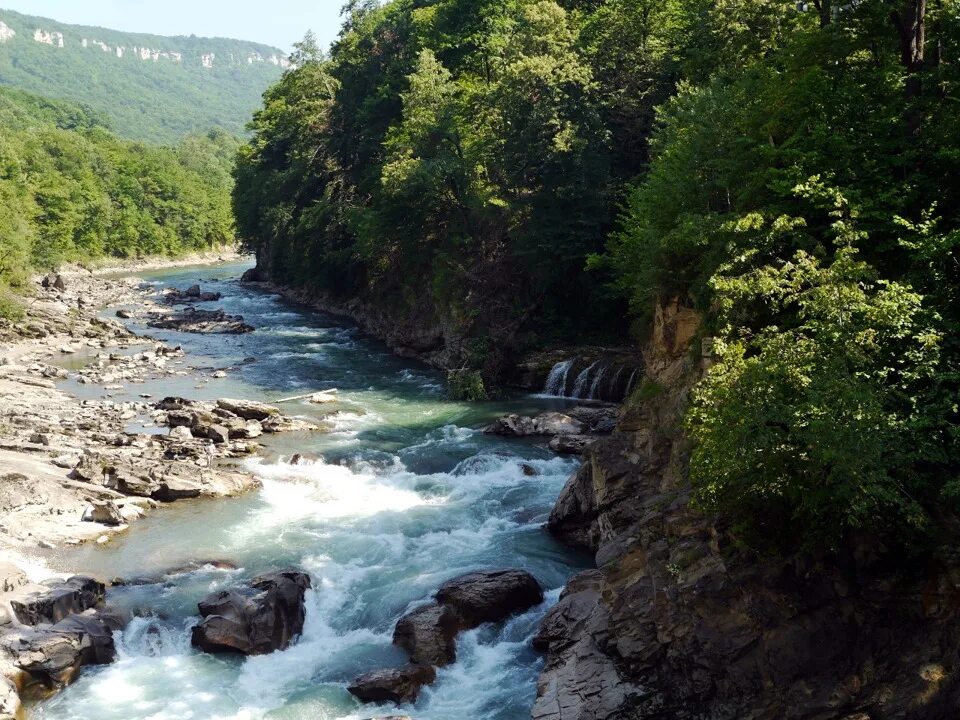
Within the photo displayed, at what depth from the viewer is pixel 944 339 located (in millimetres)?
12375

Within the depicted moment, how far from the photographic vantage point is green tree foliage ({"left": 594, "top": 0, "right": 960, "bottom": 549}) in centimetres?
1144

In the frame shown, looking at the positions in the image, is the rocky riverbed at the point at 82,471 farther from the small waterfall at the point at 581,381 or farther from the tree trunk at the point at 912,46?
the tree trunk at the point at 912,46

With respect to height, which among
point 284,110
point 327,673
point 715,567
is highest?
point 284,110

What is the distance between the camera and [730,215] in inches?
685

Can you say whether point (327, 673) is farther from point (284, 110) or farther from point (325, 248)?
point (284, 110)

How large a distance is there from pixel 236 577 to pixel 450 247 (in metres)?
28.4

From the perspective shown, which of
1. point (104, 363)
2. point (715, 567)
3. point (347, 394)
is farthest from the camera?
point (104, 363)

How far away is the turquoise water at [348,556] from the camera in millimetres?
15383

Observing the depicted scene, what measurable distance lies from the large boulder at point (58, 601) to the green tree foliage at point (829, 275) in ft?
42.1

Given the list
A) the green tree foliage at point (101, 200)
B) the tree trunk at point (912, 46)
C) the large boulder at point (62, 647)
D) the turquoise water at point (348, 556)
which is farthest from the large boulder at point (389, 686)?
the green tree foliage at point (101, 200)

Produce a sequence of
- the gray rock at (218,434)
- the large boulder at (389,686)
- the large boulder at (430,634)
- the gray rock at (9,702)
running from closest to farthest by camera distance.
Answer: the gray rock at (9,702), the large boulder at (389,686), the large boulder at (430,634), the gray rock at (218,434)

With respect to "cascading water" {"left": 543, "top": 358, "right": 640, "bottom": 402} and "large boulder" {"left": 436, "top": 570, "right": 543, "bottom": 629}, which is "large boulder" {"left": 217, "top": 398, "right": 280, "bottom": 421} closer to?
"cascading water" {"left": 543, "top": 358, "right": 640, "bottom": 402}

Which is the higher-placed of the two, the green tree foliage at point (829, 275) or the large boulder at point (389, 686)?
the green tree foliage at point (829, 275)

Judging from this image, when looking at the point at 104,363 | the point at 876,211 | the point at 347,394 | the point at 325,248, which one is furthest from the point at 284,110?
the point at 876,211
